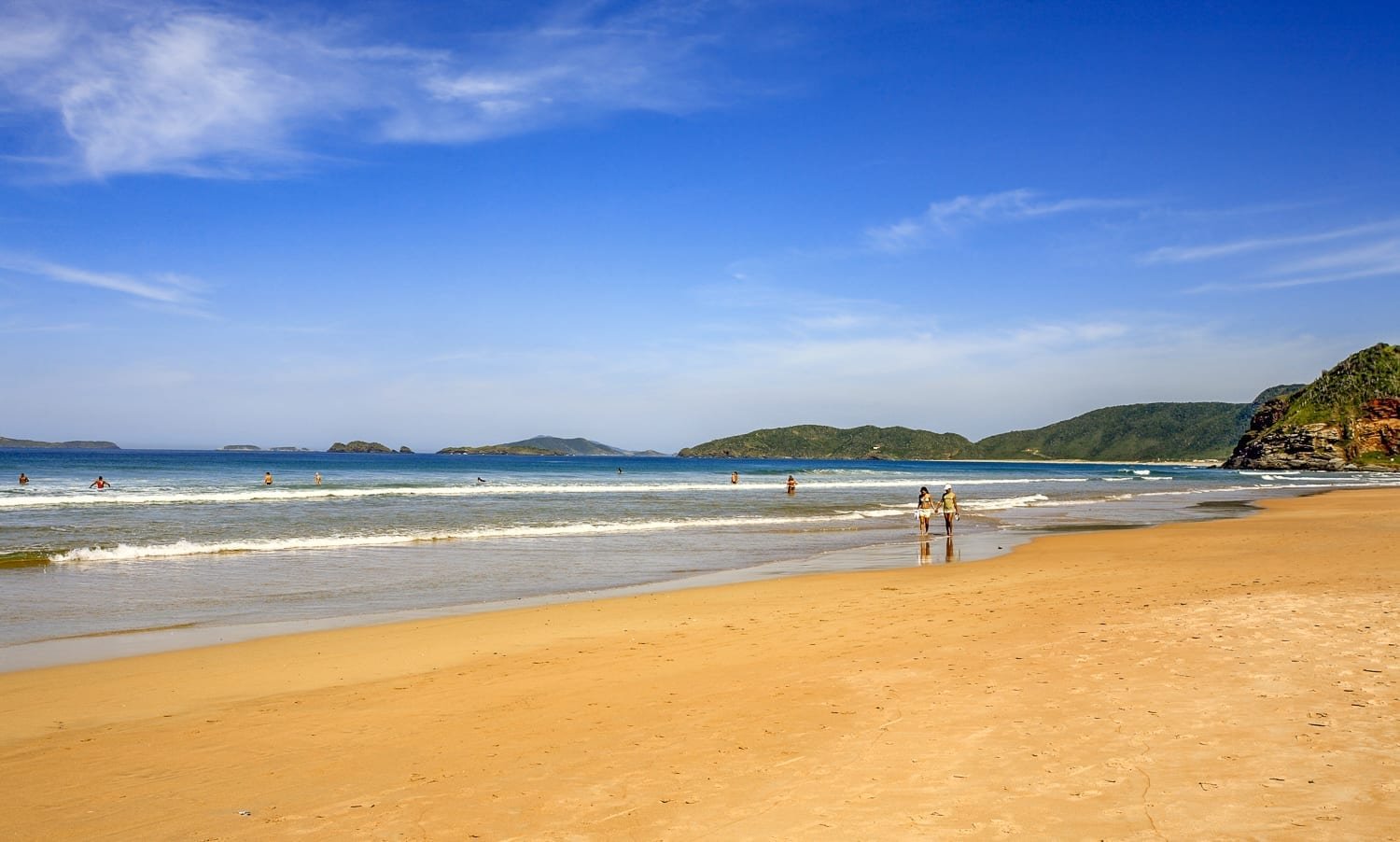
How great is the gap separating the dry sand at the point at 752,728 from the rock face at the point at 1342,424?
4458 inches

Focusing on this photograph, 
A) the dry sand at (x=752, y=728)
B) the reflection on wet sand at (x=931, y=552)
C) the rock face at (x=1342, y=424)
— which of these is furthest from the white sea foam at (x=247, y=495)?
the rock face at (x=1342, y=424)

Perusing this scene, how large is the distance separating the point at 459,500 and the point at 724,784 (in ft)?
130

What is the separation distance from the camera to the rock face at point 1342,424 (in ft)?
332

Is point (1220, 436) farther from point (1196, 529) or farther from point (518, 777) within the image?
point (518, 777)

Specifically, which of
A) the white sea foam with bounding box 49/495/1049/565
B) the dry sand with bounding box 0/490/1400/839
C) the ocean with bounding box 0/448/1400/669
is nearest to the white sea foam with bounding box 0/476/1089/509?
the ocean with bounding box 0/448/1400/669

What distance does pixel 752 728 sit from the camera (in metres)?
6.57

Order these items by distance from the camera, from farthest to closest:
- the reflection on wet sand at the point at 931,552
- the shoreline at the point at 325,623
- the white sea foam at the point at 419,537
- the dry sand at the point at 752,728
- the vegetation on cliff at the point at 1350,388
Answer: the vegetation on cliff at the point at 1350,388, the white sea foam at the point at 419,537, the reflection on wet sand at the point at 931,552, the shoreline at the point at 325,623, the dry sand at the point at 752,728

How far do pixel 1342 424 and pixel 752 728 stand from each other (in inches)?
4907

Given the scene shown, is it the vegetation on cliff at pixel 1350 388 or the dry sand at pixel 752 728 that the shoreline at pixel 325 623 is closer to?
the dry sand at pixel 752 728

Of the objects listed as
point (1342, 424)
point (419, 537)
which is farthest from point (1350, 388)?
point (419, 537)

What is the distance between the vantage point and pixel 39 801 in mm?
5531

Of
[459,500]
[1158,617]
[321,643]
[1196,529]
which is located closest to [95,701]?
[321,643]

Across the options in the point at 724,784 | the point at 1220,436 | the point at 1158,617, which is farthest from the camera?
the point at 1220,436

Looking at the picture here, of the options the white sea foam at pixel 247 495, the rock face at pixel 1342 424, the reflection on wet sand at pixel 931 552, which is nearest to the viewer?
the reflection on wet sand at pixel 931 552
